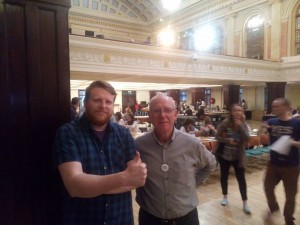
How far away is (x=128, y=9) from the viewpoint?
24.5m

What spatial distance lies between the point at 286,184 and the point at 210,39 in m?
18.9

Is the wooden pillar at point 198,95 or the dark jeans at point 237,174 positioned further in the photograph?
the wooden pillar at point 198,95

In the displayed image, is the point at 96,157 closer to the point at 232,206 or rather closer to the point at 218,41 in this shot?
the point at 232,206

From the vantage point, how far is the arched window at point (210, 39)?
65.1ft

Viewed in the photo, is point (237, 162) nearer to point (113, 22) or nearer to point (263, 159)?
point (263, 159)

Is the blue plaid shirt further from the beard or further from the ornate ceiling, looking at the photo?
the ornate ceiling

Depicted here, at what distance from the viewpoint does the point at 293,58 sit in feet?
49.5

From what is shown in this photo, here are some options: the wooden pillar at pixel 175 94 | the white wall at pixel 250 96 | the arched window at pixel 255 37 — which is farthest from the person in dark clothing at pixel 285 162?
the wooden pillar at pixel 175 94

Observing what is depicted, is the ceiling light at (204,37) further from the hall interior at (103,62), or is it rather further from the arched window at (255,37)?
the arched window at (255,37)

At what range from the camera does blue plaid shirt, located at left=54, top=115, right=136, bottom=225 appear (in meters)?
1.25

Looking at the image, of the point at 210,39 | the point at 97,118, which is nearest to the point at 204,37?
the point at 210,39

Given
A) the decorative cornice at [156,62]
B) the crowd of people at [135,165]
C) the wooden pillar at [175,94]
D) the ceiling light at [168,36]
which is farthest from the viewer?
the wooden pillar at [175,94]

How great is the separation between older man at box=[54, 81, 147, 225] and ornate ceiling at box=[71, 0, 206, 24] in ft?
71.7

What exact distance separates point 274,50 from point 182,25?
8909mm
